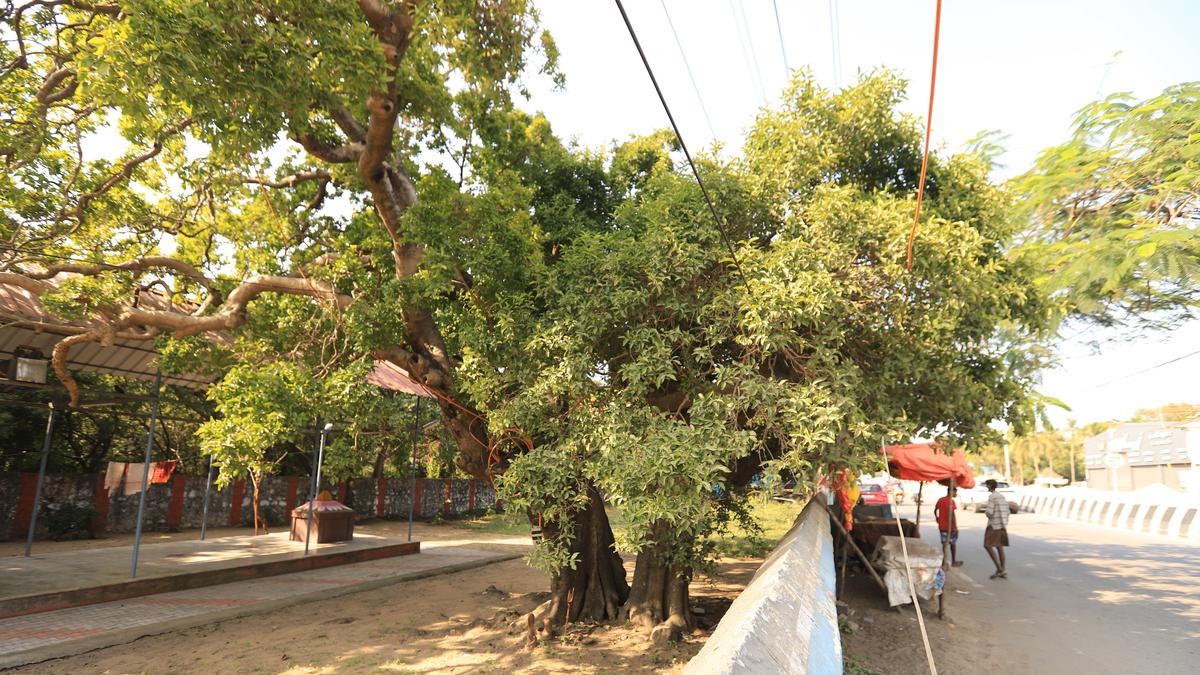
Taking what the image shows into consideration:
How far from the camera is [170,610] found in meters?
8.12

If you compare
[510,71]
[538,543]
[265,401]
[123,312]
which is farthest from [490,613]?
[510,71]

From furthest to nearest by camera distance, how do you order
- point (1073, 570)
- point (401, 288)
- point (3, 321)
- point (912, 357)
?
1. point (1073, 570)
2. point (3, 321)
3. point (401, 288)
4. point (912, 357)

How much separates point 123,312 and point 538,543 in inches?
238

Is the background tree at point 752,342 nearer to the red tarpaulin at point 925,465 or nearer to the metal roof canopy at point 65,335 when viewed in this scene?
the red tarpaulin at point 925,465

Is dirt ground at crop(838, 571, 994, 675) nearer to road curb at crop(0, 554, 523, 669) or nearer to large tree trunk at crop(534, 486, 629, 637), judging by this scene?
large tree trunk at crop(534, 486, 629, 637)

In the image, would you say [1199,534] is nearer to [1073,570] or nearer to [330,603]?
[1073,570]

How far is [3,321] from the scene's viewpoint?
923 cm

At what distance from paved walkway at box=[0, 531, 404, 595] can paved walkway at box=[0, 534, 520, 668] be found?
0.56 meters

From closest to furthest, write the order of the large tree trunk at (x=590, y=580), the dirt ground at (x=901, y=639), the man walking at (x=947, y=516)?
the dirt ground at (x=901, y=639)
the large tree trunk at (x=590, y=580)
the man walking at (x=947, y=516)

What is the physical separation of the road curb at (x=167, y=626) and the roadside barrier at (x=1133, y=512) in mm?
20850

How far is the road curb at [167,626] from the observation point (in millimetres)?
6152

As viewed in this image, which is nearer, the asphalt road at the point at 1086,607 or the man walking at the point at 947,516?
the asphalt road at the point at 1086,607

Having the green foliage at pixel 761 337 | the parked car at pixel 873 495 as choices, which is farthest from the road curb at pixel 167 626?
the parked car at pixel 873 495

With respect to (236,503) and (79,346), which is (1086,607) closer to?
(79,346)
